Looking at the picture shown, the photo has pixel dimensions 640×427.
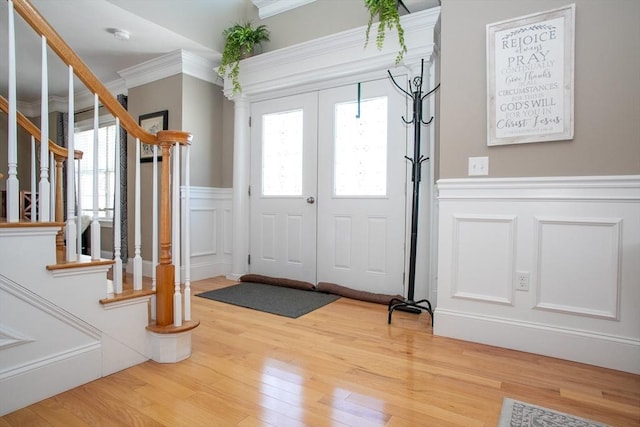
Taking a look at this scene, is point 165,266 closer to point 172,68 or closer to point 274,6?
point 172,68

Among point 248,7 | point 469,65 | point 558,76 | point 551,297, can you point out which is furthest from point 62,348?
point 248,7

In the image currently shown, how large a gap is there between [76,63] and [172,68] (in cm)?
244

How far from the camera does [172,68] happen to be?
12.6 ft

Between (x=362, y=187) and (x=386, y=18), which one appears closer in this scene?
(x=386, y=18)

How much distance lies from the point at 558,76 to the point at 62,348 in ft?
9.25

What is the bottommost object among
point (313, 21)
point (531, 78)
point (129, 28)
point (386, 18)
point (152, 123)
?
point (531, 78)

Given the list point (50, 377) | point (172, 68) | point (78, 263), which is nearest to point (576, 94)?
point (78, 263)

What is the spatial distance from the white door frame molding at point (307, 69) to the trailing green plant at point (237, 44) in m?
0.10

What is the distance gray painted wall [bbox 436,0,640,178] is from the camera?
1.84 m

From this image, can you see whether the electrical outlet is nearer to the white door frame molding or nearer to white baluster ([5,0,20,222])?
the white door frame molding

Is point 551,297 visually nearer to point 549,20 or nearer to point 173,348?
point 549,20

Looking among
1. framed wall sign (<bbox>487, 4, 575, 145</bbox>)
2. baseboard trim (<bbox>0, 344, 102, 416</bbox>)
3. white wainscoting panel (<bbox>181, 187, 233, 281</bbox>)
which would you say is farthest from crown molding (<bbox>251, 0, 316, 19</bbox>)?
baseboard trim (<bbox>0, 344, 102, 416</bbox>)

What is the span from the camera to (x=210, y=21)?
11.8 ft

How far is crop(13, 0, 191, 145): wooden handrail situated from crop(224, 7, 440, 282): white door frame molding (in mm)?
1871
